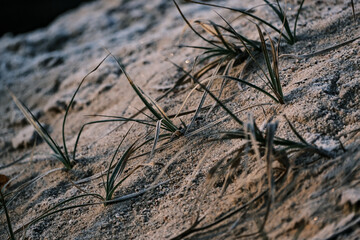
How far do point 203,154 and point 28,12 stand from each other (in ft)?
15.2

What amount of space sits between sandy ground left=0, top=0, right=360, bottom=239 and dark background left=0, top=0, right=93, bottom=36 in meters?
2.57

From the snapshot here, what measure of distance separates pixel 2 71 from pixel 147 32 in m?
1.31

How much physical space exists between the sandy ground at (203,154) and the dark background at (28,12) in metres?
2.57

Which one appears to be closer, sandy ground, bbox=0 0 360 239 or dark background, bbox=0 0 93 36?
sandy ground, bbox=0 0 360 239

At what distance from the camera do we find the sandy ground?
3.48 ft

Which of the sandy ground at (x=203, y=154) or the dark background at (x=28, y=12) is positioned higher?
the dark background at (x=28, y=12)

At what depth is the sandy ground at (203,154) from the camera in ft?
3.48

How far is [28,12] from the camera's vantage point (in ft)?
17.3

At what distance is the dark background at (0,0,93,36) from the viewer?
5.05 m

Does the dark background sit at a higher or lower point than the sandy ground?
higher

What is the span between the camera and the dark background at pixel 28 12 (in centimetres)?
505

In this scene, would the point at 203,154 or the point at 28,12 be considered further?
the point at 28,12

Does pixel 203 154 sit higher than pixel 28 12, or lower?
lower

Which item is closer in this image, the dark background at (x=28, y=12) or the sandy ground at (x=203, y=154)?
the sandy ground at (x=203, y=154)
